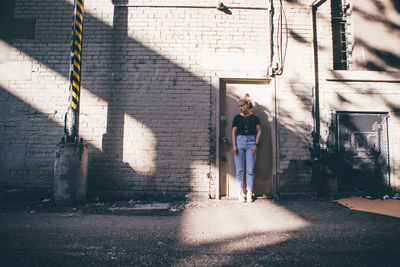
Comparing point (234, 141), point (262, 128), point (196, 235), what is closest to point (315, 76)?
point (262, 128)

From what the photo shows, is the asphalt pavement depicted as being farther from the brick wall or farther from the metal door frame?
the brick wall

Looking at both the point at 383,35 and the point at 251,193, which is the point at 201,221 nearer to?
the point at 251,193

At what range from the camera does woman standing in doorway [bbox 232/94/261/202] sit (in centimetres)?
439

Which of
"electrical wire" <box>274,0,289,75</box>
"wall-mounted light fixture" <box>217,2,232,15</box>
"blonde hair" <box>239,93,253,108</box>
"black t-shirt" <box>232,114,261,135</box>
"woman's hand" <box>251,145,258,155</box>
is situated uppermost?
"wall-mounted light fixture" <box>217,2,232,15</box>

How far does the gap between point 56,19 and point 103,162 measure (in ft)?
10.7

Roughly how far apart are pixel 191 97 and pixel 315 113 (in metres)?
2.68

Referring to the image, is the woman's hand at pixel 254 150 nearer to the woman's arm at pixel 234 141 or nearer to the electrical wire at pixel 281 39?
the woman's arm at pixel 234 141

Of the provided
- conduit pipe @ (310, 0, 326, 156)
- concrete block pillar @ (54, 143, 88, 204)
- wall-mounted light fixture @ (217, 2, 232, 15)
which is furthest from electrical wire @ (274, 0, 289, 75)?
concrete block pillar @ (54, 143, 88, 204)

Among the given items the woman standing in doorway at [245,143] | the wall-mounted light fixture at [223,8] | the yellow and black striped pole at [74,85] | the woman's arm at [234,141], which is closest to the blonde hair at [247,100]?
the woman standing in doorway at [245,143]

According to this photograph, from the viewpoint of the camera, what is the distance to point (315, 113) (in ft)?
15.5

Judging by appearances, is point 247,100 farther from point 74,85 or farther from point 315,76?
point 74,85

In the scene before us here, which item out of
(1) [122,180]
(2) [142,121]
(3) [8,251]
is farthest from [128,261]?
(2) [142,121]

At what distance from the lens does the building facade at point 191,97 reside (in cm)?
460

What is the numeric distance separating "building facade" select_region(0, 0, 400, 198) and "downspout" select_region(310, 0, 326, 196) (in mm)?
23
